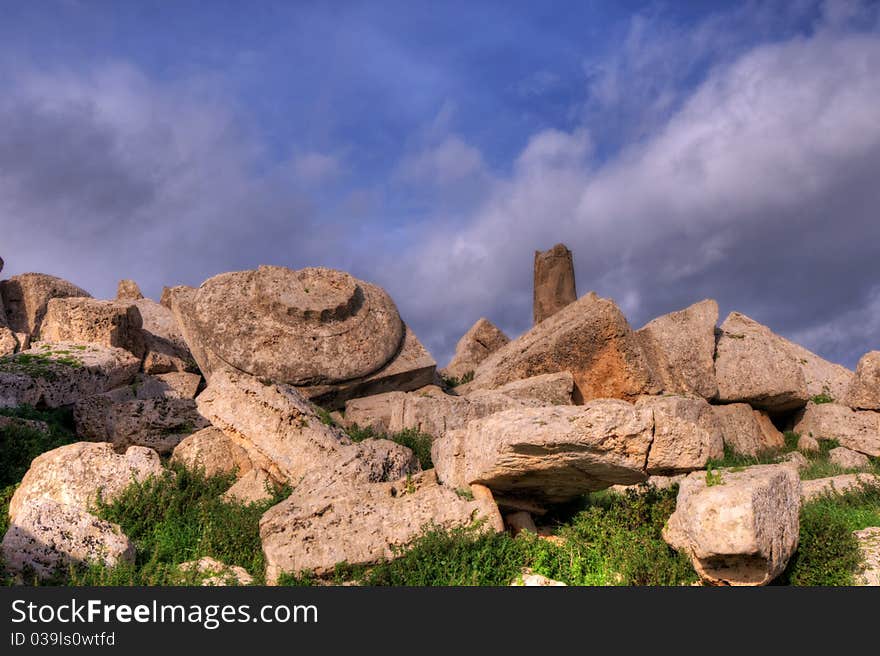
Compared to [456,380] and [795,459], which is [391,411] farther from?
[795,459]

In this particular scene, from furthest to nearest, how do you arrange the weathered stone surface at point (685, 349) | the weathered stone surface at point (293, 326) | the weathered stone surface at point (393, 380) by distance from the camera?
the weathered stone surface at point (685, 349) < the weathered stone surface at point (393, 380) < the weathered stone surface at point (293, 326)

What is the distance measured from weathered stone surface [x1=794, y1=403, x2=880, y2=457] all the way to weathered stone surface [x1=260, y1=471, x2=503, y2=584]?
944 centimetres

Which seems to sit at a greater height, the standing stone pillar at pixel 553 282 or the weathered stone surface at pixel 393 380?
the standing stone pillar at pixel 553 282

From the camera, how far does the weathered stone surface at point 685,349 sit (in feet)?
44.4

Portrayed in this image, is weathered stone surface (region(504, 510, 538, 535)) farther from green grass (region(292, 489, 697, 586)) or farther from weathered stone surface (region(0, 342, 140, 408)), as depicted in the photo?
weathered stone surface (region(0, 342, 140, 408))

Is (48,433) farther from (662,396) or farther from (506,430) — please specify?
(662,396)

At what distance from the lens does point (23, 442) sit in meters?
8.46

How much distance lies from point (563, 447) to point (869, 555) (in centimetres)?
275

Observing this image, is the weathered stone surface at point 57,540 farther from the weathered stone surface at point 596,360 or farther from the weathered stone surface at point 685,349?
the weathered stone surface at point 685,349

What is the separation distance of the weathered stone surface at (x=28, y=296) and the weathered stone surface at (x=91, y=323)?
3876 millimetres

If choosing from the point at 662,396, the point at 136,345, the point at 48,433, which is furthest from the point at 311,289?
the point at 662,396

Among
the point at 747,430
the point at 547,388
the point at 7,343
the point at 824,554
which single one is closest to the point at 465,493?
the point at 824,554

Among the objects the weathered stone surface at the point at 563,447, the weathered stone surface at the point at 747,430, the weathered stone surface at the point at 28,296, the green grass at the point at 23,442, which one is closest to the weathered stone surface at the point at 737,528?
the weathered stone surface at the point at 563,447

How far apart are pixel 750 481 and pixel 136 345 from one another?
32.2ft
